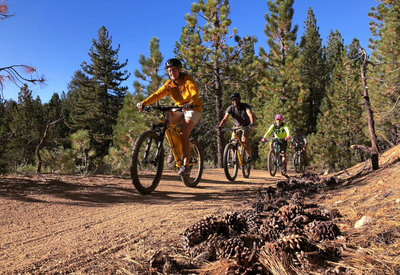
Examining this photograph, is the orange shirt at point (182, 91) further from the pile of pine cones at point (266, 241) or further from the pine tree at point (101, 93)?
the pine tree at point (101, 93)

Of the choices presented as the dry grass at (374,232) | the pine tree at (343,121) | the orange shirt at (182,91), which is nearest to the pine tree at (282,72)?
the pine tree at (343,121)

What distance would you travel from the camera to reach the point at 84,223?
244 centimetres

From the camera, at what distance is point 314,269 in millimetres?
1171

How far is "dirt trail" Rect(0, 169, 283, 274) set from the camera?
5.08 ft

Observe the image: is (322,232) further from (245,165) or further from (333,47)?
(333,47)

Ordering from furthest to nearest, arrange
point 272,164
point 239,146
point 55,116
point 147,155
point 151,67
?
point 55,116
point 151,67
point 272,164
point 239,146
point 147,155

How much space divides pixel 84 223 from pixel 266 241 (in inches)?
68.1

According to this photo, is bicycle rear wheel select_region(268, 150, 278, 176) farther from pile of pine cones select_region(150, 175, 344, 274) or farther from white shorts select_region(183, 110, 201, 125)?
pile of pine cones select_region(150, 175, 344, 274)

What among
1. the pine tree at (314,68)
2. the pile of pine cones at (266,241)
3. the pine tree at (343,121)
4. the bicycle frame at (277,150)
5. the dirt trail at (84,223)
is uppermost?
the pine tree at (314,68)

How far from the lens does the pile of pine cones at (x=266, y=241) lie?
120 centimetres

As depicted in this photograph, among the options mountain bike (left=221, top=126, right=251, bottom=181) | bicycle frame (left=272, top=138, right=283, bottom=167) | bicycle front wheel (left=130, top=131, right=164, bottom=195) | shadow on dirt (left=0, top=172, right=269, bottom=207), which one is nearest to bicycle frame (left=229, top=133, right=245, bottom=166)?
mountain bike (left=221, top=126, right=251, bottom=181)

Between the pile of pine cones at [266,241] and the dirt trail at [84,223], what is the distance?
27 centimetres

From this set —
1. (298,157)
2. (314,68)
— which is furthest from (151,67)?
(314,68)

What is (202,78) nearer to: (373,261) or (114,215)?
(114,215)
